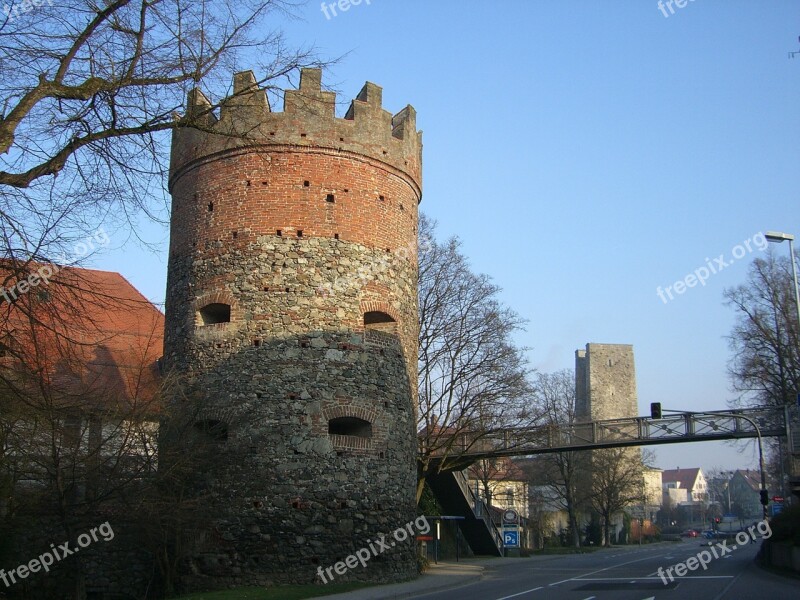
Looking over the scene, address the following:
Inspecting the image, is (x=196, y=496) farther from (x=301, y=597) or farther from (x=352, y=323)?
(x=352, y=323)

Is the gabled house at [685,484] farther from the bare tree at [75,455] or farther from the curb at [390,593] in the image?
the bare tree at [75,455]

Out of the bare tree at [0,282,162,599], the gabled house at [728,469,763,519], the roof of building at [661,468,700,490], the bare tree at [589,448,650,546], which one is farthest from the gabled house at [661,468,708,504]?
the bare tree at [0,282,162,599]

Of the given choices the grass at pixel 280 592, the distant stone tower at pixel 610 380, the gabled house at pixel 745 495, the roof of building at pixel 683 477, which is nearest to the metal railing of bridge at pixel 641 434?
the grass at pixel 280 592

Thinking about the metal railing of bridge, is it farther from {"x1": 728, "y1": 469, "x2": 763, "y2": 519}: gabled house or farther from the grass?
{"x1": 728, "y1": 469, "x2": 763, "y2": 519}: gabled house

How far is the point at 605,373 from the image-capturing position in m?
69.2

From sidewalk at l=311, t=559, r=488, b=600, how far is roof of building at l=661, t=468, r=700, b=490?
389ft

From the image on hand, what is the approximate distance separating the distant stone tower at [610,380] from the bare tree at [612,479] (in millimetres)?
18781

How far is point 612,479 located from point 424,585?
3265cm

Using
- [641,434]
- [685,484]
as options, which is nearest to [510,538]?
[641,434]

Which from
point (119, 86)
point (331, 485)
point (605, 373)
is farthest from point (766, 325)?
point (605, 373)

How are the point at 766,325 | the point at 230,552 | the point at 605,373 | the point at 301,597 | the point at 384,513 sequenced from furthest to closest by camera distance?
the point at 605,373 → the point at 766,325 → the point at 384,513 → the point at 230,552 → the point at 301,597

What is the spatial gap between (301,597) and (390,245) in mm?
7691

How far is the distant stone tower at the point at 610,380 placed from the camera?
224 ft

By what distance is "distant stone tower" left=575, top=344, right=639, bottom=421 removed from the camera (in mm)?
68250
